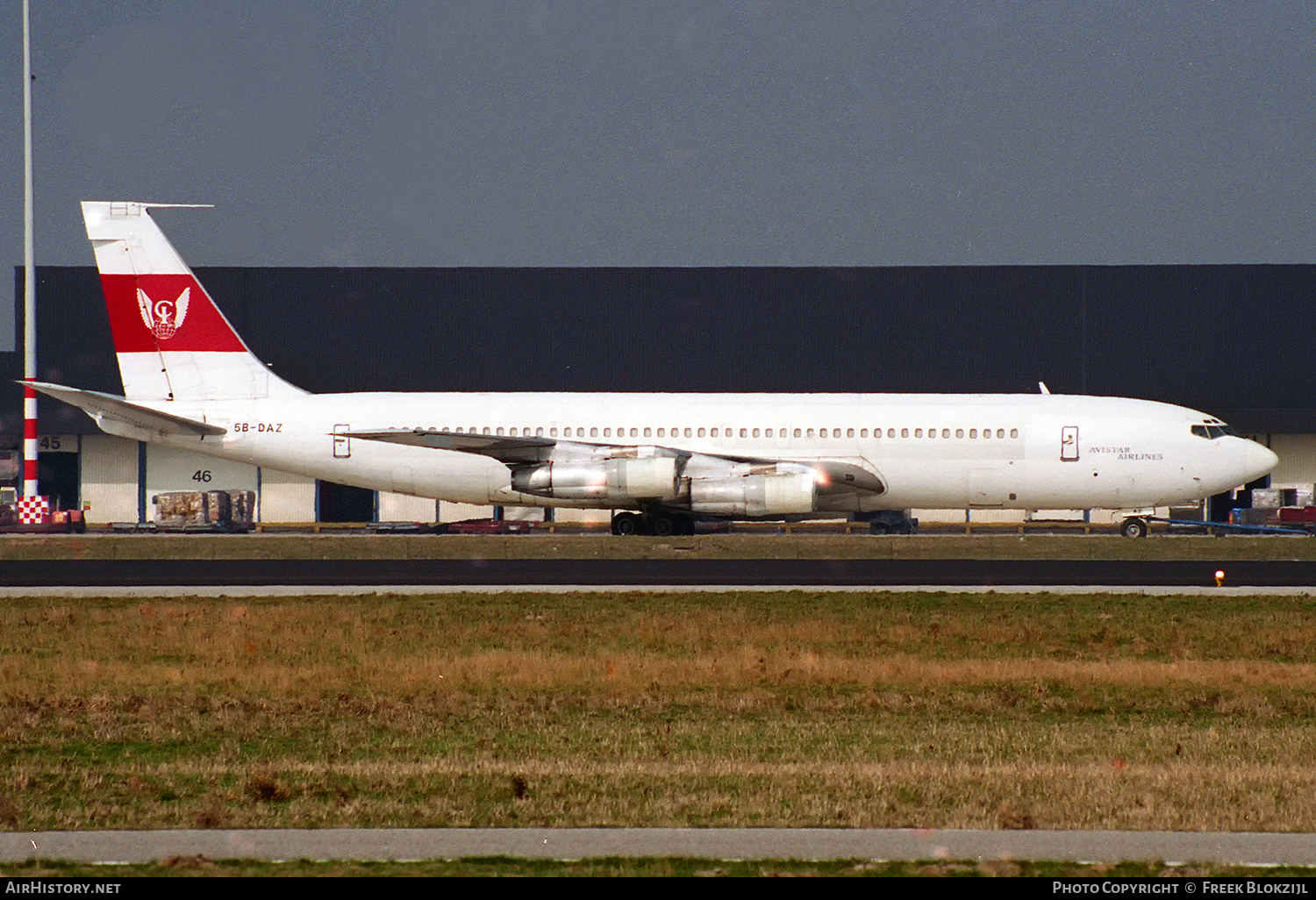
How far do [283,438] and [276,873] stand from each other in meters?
33.0

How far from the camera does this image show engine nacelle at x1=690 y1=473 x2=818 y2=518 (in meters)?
37.7

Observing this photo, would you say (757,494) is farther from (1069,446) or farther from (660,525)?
(1069,446)

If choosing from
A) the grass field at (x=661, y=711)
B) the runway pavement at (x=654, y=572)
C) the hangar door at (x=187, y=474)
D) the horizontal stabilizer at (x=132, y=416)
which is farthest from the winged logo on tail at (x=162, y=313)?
the hangar door at (x=187, y=474)

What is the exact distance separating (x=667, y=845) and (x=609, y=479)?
95.9 feet

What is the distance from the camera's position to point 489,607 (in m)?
24.7

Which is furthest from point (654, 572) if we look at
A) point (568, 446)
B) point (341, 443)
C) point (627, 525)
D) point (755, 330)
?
point (755, 330)

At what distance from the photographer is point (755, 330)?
63094 mm

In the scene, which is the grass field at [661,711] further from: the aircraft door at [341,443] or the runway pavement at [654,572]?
the aircraft door at [341,443]

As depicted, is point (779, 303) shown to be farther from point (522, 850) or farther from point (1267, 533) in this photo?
point (522, 850)

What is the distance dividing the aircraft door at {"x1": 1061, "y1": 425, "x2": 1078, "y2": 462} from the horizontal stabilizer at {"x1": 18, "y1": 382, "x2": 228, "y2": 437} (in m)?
22.0

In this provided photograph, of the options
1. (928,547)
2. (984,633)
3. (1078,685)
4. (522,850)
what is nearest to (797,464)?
(928,547)

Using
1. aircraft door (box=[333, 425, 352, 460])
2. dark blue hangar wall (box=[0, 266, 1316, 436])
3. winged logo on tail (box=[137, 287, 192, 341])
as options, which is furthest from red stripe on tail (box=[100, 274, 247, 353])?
dark blue hangar wall (box=[0, 266, 1316, 436])

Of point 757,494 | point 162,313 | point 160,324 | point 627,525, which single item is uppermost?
point 162,313

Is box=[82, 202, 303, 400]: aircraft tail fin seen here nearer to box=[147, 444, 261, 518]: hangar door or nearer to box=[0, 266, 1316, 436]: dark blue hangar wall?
box=[147, 444, 261, 518]: hangar door
